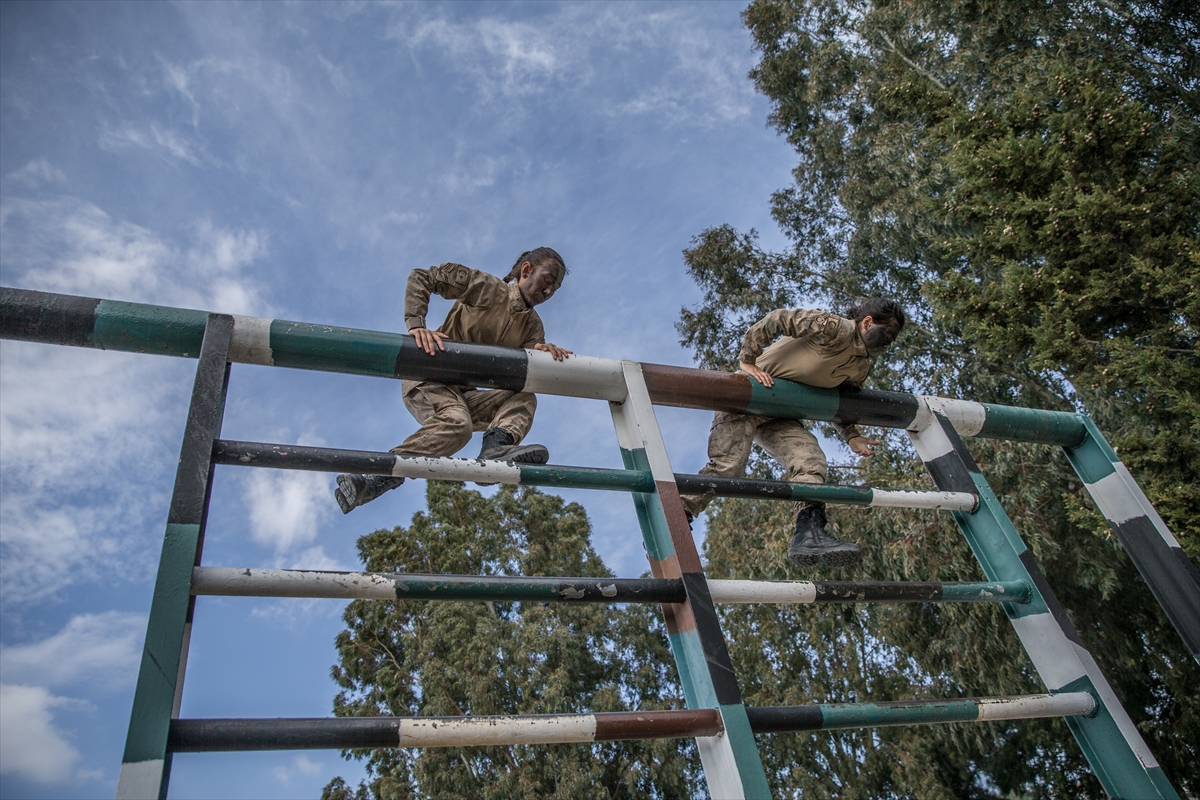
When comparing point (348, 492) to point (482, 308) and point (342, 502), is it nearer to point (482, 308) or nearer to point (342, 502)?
point (342, 502)

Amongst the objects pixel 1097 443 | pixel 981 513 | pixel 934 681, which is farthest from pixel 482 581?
pixel 934 681

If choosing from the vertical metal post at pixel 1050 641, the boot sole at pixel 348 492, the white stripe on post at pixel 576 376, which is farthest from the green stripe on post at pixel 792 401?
the boot sole at pixel 348 492

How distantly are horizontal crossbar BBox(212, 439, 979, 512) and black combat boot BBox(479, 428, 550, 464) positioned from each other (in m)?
0.59

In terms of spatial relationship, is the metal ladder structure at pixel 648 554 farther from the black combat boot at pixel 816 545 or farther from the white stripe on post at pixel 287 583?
the black combat boot at pixel 816 545

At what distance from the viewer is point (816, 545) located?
250 centimetres

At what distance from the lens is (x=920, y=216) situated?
1003cm

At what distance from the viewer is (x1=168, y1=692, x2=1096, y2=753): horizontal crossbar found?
1148 millimetres

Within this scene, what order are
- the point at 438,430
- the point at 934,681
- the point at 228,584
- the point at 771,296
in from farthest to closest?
the point at 771,296 < the point at 934,681 < the point at 438,430 < the point at 228,584

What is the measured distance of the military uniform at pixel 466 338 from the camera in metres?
2.42

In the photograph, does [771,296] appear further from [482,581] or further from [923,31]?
[482,581]

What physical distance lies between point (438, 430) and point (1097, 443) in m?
1.98

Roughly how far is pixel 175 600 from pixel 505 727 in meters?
0.55

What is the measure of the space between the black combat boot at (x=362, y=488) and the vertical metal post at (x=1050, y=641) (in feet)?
4.97

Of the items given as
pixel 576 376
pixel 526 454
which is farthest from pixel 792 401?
pixel 526 454
